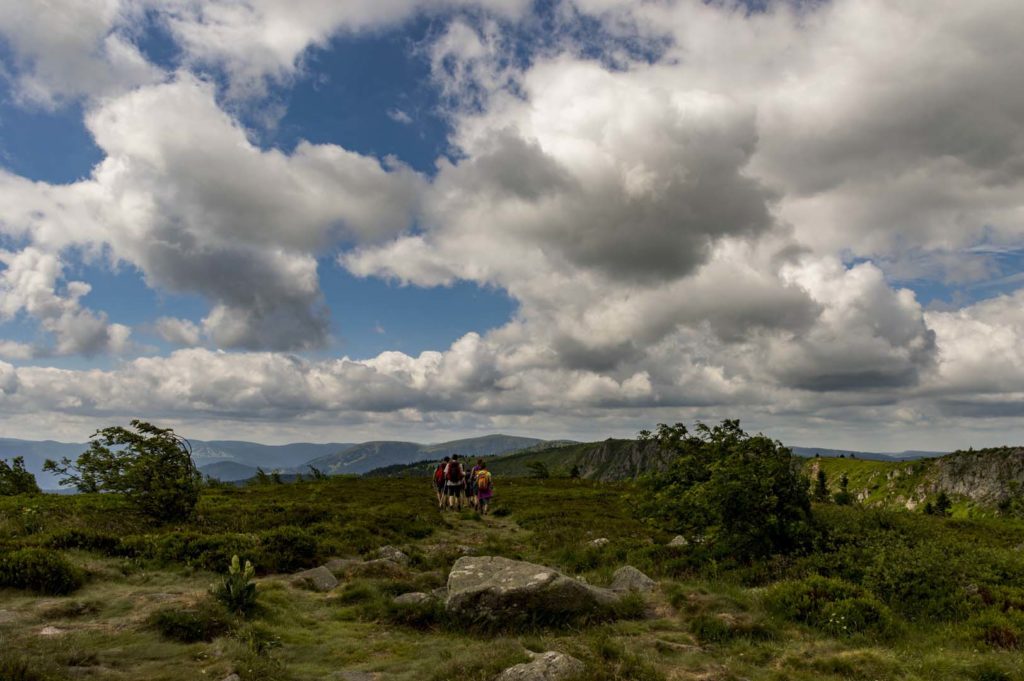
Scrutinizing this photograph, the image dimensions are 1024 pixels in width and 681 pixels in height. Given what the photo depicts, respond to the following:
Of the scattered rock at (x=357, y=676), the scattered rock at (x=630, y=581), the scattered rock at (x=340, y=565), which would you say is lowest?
the scattered rock at (x=340, y=565)

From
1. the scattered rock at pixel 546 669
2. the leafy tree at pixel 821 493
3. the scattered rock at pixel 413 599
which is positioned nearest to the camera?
the scattered rock at pixel 546 669

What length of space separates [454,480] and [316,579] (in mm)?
19925

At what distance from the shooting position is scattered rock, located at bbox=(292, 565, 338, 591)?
15.4 m

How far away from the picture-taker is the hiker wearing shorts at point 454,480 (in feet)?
116

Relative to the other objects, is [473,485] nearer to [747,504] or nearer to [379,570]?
[379,570]

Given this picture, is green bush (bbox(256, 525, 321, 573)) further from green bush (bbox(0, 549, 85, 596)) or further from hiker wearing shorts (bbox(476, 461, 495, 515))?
hiker wearing shorts (bbox(476, 461, 495, 515))

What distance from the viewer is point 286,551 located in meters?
18.2

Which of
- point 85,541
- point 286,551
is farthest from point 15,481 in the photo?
point 286,551

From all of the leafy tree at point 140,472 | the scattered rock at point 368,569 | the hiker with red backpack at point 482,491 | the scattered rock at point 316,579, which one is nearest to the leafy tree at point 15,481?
the leafy tree at point 140,472

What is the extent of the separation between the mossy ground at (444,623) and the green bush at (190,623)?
0.82 ft

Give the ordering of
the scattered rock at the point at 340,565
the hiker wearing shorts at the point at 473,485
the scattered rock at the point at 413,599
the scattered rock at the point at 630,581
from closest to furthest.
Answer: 1. the scattered rock at the point at 413,599
2. the scattered rock at the point at 630,581
3. the scattered rock at the point at 340,565
4. the hiker wearing shorts at the point at 473,485

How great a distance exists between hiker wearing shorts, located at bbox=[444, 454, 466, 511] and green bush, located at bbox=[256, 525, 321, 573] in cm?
1572

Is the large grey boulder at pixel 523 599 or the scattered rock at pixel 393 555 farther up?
the large grey boulder at pixel 523 599

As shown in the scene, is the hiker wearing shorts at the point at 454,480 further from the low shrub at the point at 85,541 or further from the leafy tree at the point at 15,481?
the leafy tree at the point at 15,481
